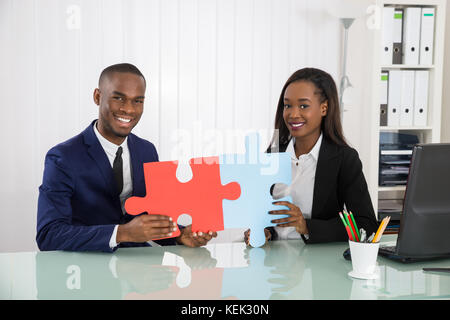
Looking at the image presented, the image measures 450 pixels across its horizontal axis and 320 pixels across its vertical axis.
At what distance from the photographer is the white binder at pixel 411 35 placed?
314cm

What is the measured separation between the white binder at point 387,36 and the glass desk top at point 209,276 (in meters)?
2.01

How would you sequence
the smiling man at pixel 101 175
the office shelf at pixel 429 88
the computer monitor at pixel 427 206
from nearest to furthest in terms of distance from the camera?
the computer monitor at pixel 427 206
the smiling man at pixel 101 175
the office shelf at pixel 429 88

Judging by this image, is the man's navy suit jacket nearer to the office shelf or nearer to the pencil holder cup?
the pencil holder cup

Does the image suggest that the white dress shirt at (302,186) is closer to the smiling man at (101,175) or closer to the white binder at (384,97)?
the smiling man at (101,175)

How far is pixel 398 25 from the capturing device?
3162 millimetres

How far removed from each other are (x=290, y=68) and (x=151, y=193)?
7.54ft

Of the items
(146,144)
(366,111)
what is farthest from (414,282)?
(366,111)

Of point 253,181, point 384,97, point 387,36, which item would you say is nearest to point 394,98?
point 384,97

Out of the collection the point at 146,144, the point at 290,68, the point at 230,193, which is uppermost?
the point at 290,68

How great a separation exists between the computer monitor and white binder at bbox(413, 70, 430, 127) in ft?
6.81

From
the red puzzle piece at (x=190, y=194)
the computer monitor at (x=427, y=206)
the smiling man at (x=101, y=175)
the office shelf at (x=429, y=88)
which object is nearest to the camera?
the computer monitor at (x=427, y=206)

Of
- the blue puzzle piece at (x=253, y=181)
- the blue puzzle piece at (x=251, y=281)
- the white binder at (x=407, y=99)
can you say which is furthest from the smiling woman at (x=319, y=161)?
the white binder at (x=407, y=99)

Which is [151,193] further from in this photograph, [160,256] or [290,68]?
[290,68]

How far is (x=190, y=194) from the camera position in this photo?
1472 millimetres
